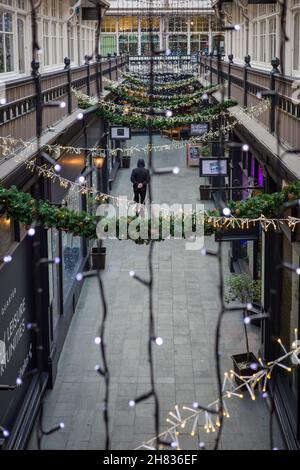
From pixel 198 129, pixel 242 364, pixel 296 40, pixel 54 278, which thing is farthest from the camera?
pixel 198 129

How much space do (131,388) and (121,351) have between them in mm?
1249

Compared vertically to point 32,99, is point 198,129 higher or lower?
lower

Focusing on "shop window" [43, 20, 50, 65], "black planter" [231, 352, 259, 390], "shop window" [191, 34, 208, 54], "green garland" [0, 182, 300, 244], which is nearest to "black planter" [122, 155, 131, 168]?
"shop window" [191, 34, 208, 54]

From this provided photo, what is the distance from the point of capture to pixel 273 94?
5.78m

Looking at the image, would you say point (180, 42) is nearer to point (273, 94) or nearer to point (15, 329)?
point (15, 329)

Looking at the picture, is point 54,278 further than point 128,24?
No

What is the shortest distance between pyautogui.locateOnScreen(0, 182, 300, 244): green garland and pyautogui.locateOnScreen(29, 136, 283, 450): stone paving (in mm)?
3102

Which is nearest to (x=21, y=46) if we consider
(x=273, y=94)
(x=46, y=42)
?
(x=46, y=42)

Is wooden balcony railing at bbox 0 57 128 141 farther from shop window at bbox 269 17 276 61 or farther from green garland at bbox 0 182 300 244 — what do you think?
shop window at bbox 269 17 276 61

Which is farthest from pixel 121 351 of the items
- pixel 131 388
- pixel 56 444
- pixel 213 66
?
pixel 213 66

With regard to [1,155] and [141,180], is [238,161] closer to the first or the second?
[141,180]

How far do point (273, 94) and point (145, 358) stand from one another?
203 inches

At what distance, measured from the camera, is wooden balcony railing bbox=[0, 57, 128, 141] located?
6273 mm

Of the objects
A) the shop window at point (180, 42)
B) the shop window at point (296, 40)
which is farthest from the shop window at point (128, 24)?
the shop window at point (296, 40)
